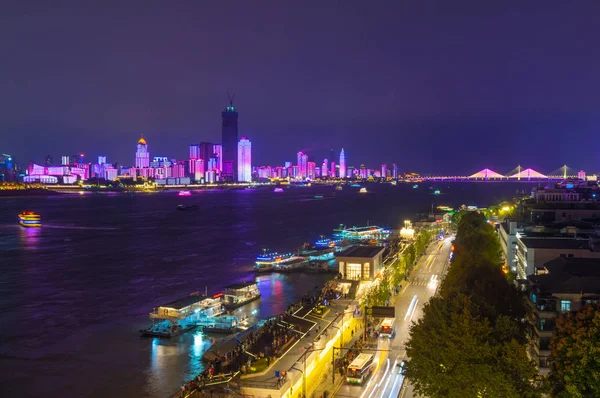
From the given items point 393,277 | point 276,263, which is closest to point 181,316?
point 393,277

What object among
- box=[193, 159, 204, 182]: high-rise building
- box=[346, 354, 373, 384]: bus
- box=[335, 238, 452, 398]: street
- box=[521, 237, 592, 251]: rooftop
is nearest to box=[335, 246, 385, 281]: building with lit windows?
box=[335, 238, 452, 398]: street

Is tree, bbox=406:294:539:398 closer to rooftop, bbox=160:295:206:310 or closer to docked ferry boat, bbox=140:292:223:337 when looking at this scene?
docked ferry boat, bbox=140:292:223:337

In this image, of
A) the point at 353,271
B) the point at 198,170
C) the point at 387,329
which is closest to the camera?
the point at 387,329

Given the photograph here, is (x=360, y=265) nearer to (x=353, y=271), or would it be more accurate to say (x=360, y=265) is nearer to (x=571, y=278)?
(x=353, y=271)

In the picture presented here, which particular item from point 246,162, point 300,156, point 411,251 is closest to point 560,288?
point 411,251

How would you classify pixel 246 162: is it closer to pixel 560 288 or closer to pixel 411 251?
pixel 411 251
